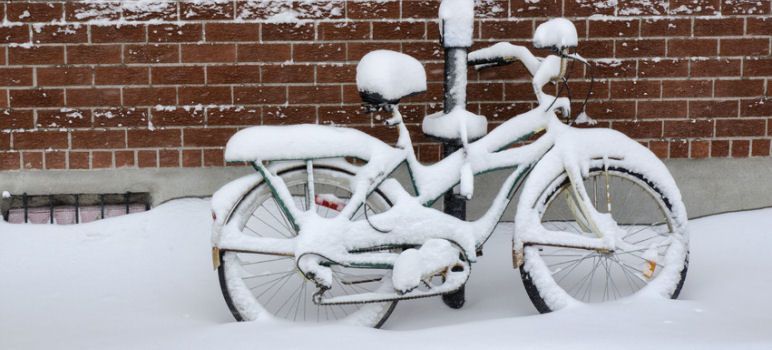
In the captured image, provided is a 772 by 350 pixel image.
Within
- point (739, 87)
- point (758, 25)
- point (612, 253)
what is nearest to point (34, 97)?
point (612, 253)

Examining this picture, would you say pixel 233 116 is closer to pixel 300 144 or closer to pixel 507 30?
pixel 300 144

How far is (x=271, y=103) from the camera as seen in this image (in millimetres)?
5012

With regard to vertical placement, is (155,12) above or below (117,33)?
above

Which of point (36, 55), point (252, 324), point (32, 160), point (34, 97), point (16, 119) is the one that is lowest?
point (252, 324)

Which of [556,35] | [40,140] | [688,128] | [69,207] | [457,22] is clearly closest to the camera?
[556,35]

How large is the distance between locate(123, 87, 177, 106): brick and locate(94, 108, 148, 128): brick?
1.6 inches

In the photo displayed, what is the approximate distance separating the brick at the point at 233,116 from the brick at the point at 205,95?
0.15 feet

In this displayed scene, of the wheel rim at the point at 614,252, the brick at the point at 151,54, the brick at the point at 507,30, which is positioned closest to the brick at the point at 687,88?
the wheel rim at the point at 614,252

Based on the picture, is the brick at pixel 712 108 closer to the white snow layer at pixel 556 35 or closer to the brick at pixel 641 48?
the brick at pixel 641 48

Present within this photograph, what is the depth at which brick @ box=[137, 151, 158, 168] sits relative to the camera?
16.5ft

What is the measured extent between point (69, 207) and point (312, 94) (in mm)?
1387

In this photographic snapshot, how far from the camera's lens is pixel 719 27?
16.8 ft

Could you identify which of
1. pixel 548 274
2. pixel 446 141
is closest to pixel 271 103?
pixel 446 141

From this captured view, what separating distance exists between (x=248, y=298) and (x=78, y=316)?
2.57 ft
